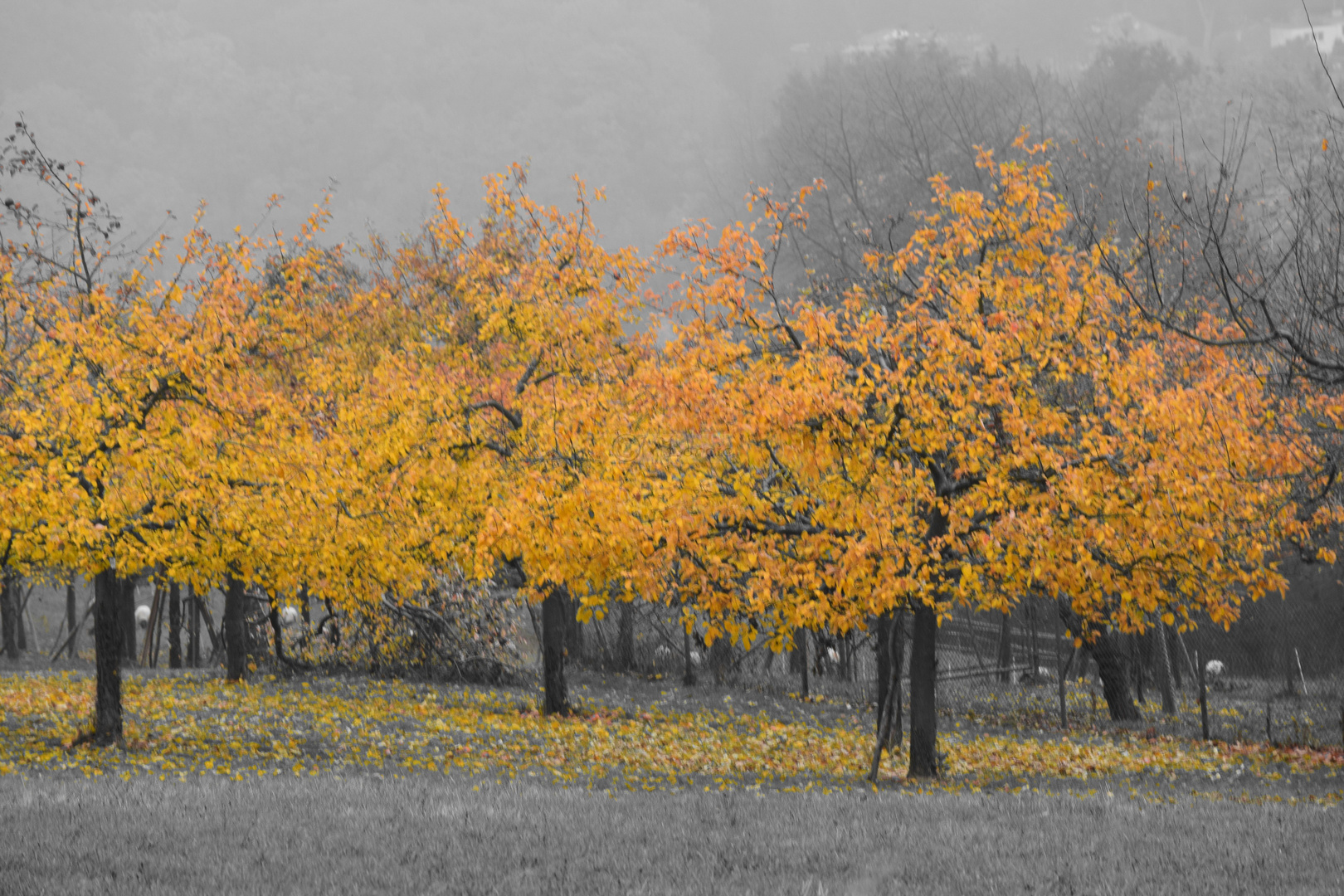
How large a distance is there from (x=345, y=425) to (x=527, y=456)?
230 cm

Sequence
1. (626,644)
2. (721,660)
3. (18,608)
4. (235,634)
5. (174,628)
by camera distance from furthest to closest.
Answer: (18,608) < (174,628) < (626,644) < (721,660) < (235,634)

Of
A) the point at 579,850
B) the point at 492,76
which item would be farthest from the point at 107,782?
the point at 492,76

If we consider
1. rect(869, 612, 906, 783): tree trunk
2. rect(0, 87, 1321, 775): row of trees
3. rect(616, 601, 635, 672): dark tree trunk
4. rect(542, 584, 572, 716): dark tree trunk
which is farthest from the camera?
rect(616, 601, 635, 672): dark tree trunk

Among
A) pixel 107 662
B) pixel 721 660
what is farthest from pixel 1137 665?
pixel 107 662

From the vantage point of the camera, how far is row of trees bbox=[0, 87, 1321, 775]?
880cm

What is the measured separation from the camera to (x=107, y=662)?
38.1 ft

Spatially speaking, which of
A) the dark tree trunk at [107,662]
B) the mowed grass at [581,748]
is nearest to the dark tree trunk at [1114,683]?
the mowed grass at [581,748]

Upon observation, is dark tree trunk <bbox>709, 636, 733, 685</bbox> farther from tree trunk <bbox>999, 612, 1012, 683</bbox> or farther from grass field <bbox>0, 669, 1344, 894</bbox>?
grass field <bbox>0, 669, 1344, 894</bbox>

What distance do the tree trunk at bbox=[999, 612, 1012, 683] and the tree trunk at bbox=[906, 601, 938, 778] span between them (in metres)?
9.85

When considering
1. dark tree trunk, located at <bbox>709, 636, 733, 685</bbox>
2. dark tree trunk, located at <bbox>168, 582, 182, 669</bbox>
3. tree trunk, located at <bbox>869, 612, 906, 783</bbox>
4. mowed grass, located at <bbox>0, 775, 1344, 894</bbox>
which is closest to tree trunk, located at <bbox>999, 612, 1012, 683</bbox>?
dark tree trunk, located at <bbox>709, 636, 733, 685</bbox>

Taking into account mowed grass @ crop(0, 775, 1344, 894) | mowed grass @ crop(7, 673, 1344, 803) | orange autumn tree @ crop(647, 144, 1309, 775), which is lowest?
mowed grass @ crop(7, 673, 1344, 803)

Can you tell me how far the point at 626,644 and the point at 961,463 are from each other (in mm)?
15724

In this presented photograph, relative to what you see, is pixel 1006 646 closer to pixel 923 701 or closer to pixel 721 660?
pixel 721 660

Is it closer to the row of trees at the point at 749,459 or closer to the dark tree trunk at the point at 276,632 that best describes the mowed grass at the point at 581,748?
the row of trees at the point at 749,459
